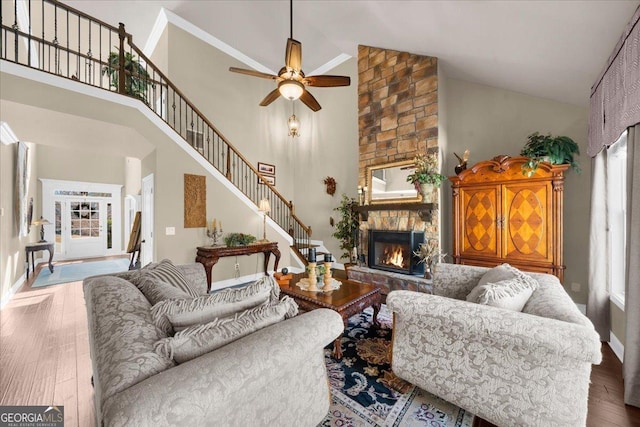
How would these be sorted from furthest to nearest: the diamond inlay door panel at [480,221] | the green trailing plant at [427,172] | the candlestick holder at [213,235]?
the candlestick holder at [213,235] < the green trailing plant at [427,172] < the diamond inlay door panel at [480,221]

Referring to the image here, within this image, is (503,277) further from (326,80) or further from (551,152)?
(326,80)

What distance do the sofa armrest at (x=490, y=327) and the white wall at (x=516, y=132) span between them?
2869 mm

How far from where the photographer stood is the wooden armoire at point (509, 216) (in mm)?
3033

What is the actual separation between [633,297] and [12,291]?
7.66 meters

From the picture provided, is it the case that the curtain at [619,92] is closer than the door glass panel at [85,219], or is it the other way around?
the curtain at [619,92]

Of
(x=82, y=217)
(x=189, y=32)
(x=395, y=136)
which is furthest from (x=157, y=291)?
(x=82, y=217)

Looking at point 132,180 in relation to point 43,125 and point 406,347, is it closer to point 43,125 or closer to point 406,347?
point 43,125

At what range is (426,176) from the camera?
3.89 m

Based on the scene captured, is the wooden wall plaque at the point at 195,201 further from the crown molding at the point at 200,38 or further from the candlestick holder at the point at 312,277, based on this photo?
the crown molding at the point at 200,38

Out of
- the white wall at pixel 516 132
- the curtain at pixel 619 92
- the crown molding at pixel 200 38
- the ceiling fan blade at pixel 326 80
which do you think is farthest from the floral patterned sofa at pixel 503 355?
the crown molding at pixel 200 38

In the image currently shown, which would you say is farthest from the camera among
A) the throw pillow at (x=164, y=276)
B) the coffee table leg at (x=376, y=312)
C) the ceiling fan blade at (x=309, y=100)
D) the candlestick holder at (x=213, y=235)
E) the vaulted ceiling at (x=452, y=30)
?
the candlestick holder at (x=213, y=235)

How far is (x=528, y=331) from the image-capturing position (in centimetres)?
134

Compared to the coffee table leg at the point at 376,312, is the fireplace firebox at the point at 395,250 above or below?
above

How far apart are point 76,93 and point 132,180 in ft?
19.8
